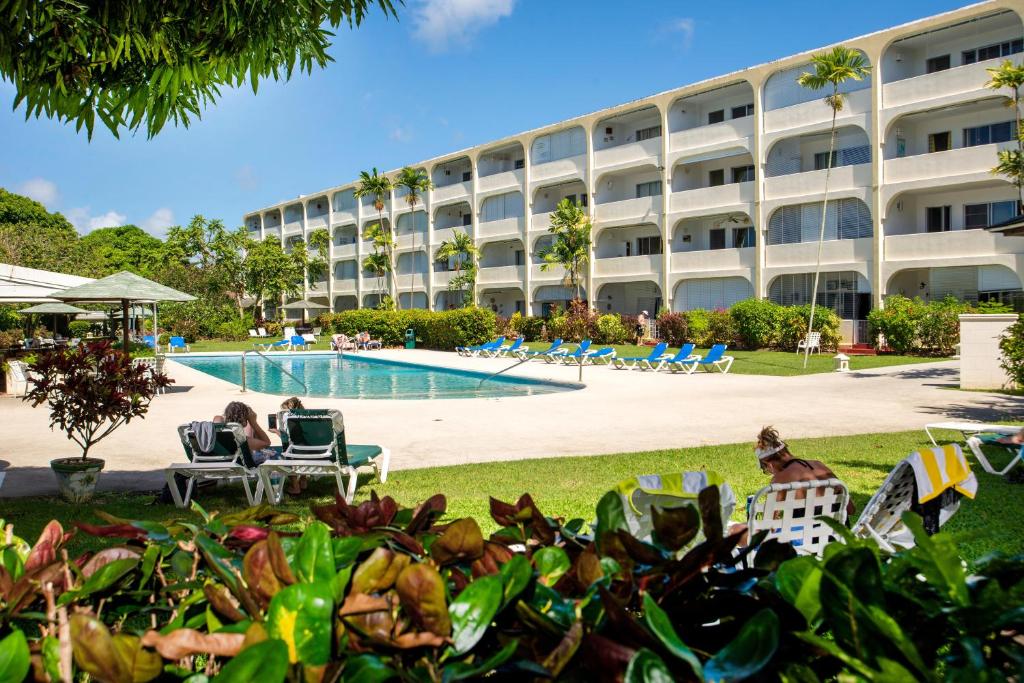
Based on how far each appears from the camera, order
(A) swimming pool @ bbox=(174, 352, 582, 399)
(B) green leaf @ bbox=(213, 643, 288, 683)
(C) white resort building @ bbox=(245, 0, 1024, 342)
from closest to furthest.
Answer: (B) green leaf @ bbox=(213, 643, 288, 683), (A) swimming pool @ bbox=(174, 352, 582, 399), (C) white resort building @ bbox=(245, 0, 1024, 342)

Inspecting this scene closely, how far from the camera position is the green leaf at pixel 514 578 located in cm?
133

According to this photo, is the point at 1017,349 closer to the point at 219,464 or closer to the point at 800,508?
the point at 800,508

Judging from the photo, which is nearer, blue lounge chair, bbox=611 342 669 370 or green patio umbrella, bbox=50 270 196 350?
green patio umbrella, bbox=50 270 196 350

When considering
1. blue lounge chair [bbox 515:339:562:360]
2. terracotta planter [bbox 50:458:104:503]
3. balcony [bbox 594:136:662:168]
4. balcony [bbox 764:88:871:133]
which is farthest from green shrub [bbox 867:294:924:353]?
terracotta planter [bbox 50:458:104:503]

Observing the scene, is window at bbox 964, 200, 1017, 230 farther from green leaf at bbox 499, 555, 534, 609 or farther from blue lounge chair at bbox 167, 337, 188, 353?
blue lounge chair at bbox 167, 337, 188, 353

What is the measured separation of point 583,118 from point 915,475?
41.6 meters

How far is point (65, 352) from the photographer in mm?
8031

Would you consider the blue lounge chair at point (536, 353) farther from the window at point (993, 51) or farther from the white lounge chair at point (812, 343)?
Answer: the window at point (993, 51)

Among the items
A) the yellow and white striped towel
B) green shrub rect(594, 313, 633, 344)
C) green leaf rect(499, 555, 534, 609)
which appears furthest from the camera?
green shrub rect(594, 313, 633, 344)

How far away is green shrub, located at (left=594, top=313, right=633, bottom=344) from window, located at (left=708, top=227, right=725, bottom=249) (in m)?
6.19

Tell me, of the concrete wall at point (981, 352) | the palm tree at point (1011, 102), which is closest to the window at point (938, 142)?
the palm tree at point (1011, 102)

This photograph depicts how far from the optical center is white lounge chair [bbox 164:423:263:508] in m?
7.77

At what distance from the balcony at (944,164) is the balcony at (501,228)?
72.8 ft

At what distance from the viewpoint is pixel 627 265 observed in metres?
42.0
